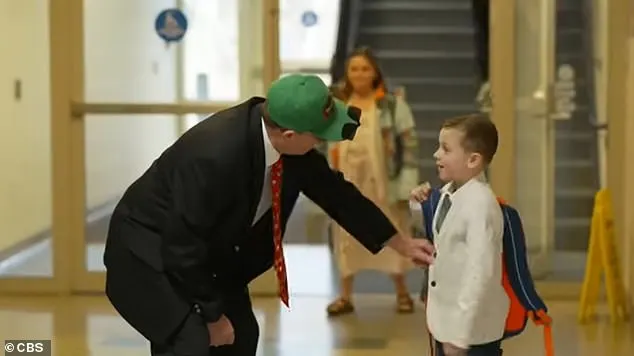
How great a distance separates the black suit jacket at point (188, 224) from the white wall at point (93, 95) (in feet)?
10.4

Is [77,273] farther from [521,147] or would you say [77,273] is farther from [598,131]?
[598,131]

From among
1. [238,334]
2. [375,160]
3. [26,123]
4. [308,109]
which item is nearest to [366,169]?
[375,160]

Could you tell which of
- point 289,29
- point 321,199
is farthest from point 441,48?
point 321,199

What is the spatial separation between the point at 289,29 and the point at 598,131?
19.3 feet

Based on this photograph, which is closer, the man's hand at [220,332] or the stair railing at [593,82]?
the man's hand at [220,332]

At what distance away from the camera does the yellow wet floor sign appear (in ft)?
16.8

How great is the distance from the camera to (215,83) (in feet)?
19.1

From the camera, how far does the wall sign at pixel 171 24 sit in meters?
5.79

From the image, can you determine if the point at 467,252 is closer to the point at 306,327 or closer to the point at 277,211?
the point at 277,211

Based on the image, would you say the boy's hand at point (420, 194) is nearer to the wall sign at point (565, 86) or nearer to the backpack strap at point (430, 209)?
the backpack strap at point (430, 209)

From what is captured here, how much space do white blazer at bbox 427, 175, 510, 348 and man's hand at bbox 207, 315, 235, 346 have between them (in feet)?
1.95

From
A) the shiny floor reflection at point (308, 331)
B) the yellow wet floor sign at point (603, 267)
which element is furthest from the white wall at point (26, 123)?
the yellow wet floor sign at point (603, 267)

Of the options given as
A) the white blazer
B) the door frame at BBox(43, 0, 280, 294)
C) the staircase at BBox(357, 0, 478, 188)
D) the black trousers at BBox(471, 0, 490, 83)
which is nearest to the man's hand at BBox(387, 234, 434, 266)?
the white blazer

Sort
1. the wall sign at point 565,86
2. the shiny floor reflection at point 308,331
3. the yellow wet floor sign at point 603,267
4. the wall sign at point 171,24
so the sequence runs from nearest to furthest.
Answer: the shiny floor reflection at point 308,331
the yellow wet floor sign at point 603,267
the wall sign at point 565,86
the wall sign at point 171,24
